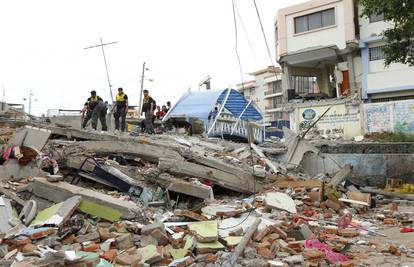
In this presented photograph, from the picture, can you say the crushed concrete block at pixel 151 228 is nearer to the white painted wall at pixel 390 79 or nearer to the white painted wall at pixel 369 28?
the white painted wall at pixel 390 79

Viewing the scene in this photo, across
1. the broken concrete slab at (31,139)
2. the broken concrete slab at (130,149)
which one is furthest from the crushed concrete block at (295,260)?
the broken concrete slab at (31,139)

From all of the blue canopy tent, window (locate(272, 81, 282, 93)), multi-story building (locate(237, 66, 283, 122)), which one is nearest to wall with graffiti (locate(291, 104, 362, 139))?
the blue canopy tent

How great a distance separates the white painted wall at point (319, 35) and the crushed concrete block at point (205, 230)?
866 inches

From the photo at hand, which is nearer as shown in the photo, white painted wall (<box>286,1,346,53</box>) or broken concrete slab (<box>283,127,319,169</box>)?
broken concrete slab (<box>283,127,319,169</box>)

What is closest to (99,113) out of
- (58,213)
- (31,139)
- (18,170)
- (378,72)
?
(31,139)

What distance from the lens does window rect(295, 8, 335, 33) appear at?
2572 cm

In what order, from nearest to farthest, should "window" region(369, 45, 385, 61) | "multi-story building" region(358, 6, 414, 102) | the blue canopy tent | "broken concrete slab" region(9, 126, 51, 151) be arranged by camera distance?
1. "broken concrete slab" region(9, 126, 51, 151)
2. the blue canopy tent
3. "multi-story building" region(358, 6, 414, 102)
4. "window" region(369, 45, 385, 61)

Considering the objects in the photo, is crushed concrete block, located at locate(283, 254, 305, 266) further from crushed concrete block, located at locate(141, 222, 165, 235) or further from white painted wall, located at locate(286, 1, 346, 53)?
white painted wall, located at locate(286, 1, 346, 53)

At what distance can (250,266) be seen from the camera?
4410 millimetres

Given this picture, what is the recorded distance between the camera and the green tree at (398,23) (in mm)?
8305

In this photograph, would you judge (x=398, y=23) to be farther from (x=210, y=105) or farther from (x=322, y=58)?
(x=322, y=58)

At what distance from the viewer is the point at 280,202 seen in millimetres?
7469

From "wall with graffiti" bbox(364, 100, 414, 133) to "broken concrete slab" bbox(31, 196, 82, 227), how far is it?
18618 millimetres

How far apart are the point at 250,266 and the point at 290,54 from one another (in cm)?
2373
